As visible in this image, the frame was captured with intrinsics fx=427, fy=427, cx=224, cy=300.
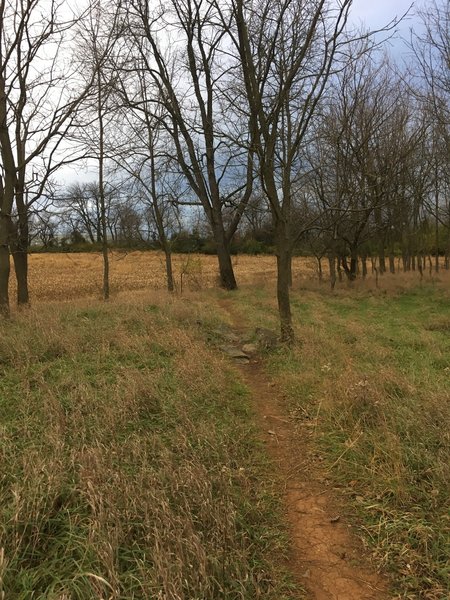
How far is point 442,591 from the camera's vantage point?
7.53 ft

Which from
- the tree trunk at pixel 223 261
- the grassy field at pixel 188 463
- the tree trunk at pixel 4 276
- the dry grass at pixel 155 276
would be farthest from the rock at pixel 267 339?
the dry grass at pixel 155 276

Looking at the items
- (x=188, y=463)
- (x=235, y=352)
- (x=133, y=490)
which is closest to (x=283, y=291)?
(x=235, y=352)

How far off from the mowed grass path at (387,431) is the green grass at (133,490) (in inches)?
25.0

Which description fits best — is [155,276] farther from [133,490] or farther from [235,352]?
[133,490]

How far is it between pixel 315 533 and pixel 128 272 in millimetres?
38094

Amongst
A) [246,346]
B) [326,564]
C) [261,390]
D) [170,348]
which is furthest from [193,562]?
[246,346]

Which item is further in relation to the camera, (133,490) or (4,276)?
(4,276)

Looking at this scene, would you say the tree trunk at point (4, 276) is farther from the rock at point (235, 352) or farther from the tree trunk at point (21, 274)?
the rock at point (235, 352)

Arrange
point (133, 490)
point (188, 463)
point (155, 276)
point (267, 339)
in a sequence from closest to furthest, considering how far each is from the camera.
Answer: point (133, 490), point (188, 463), point (267, 339), point (155, 276)

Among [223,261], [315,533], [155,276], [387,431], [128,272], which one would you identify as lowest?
[315,533]

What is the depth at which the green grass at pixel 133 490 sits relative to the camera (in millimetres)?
2244

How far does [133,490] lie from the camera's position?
110 inches

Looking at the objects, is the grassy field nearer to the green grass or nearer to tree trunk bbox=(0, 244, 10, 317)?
the green grass

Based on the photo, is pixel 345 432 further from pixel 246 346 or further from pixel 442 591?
pixel 246 346
